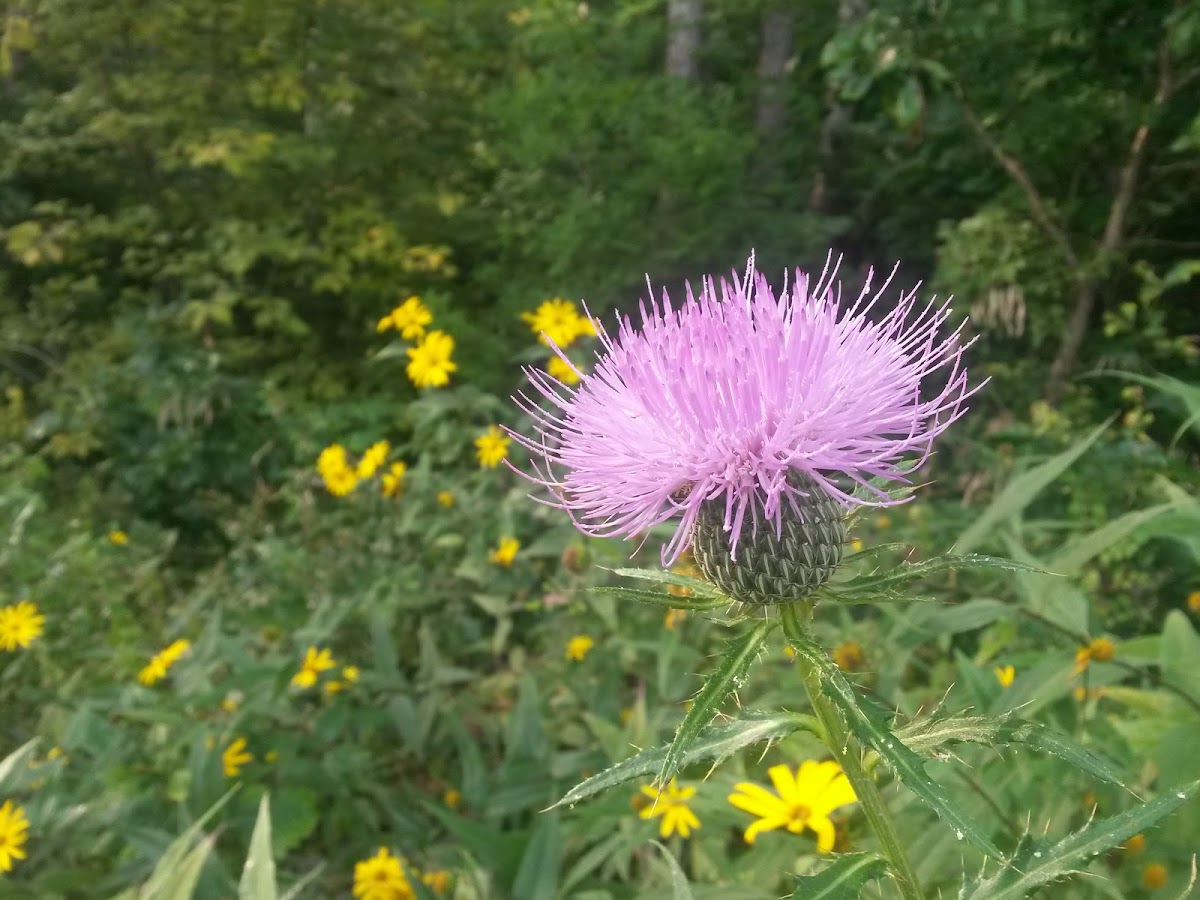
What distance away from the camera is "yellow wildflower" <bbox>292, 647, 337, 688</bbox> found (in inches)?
102

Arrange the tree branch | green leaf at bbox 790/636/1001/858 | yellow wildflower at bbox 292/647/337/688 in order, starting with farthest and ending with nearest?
1. the tree branch
2. yellow wildflower at bbox 292/647/337/688
3. green leaf at bbox 790/636/1001/858

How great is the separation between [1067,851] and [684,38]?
23.4ft

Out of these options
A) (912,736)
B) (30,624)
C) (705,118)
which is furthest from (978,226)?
(30,624)

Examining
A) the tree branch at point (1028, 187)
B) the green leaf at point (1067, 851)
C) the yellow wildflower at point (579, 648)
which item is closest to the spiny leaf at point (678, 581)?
the green leaf at point (1067, 851)

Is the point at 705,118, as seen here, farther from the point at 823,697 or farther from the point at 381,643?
the point at 823,697

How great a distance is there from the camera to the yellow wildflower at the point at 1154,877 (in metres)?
1.56

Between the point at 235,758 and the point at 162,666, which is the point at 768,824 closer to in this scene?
the point at 235,758

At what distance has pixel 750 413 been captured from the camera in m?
1.23

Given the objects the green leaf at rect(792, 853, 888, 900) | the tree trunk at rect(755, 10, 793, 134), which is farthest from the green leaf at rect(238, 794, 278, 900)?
the tree trunk at rect(755, 10, 793, 134)

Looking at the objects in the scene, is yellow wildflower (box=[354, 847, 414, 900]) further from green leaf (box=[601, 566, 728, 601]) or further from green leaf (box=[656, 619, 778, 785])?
green leaf (box=[656, 619, 778, 785])

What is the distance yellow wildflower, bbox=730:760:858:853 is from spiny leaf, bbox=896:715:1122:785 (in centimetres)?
65

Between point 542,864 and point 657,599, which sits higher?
point 657,599

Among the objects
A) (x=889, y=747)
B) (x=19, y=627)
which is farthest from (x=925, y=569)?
(x=19, y=627)

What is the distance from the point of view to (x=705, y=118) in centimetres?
620
